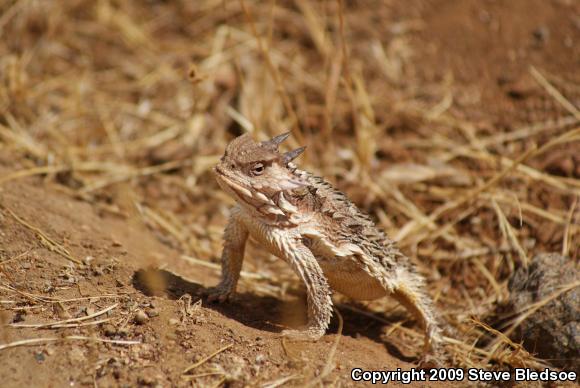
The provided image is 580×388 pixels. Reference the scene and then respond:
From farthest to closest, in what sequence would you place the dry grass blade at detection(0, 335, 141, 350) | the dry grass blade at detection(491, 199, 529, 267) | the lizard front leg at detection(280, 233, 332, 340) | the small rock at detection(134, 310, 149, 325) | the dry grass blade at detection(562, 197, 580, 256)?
the dry grass blade at detection(491, 199, 529, 267) < the dry grass blade at detection(562, 197, 580, 256) < the lizard front leg at detection(280, 233, 332, 340) < the small rock at detection(134, 310, 149, 325) < the dry grass blade at detection(0, 335, 141, 350)

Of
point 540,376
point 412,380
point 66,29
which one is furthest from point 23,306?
point 66,29

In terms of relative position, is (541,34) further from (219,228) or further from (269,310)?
(269,310)

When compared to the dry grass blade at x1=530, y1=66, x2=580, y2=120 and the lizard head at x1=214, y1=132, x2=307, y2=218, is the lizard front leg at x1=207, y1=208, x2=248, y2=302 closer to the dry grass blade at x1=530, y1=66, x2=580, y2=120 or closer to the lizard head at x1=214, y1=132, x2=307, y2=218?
the lizard head at x1=214, y1=132, x2=307, y2=218

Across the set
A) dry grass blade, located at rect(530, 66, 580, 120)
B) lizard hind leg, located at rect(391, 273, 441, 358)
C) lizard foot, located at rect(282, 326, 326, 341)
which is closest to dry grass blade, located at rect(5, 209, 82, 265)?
lizard foot, located at rect(282, 326, 326, 341)

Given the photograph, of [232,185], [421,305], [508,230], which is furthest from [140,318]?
[508,230]

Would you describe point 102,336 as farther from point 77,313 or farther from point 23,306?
point 23,306

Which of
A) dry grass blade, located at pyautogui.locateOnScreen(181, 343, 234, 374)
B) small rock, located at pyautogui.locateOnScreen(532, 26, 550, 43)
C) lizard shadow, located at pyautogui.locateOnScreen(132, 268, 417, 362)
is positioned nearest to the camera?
dry grass blade, located at pyautogui.locateOnScreen(181, 343, 234, 374)
